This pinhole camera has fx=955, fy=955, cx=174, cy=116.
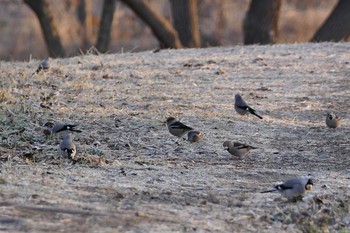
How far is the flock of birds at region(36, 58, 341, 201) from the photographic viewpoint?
7348 mm

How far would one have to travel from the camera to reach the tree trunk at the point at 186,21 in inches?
815

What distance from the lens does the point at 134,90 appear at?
1225 centimetres

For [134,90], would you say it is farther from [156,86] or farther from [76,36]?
[76,36]

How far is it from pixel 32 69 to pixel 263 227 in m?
7.37

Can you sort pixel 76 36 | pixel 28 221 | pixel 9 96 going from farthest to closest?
pixel 76 36
pixel 9 96
pixel 28 221

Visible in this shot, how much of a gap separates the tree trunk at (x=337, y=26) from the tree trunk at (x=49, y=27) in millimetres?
5358

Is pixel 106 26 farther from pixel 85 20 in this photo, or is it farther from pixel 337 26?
pixel 337 26

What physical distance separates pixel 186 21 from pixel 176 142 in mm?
11339

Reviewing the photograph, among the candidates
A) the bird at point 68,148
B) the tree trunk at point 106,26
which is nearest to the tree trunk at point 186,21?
the tree trunk at point 106,26

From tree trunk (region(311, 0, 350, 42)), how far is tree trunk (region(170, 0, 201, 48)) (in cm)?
264

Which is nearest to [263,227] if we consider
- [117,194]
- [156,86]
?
[117,194]

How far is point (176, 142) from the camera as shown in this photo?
382 inches

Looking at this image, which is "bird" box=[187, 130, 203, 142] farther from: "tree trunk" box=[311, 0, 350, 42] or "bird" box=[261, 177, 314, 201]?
"tree trunk" box=[311, 0, 350, 42]

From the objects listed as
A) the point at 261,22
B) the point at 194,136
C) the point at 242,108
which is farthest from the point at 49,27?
the point at 194,136
